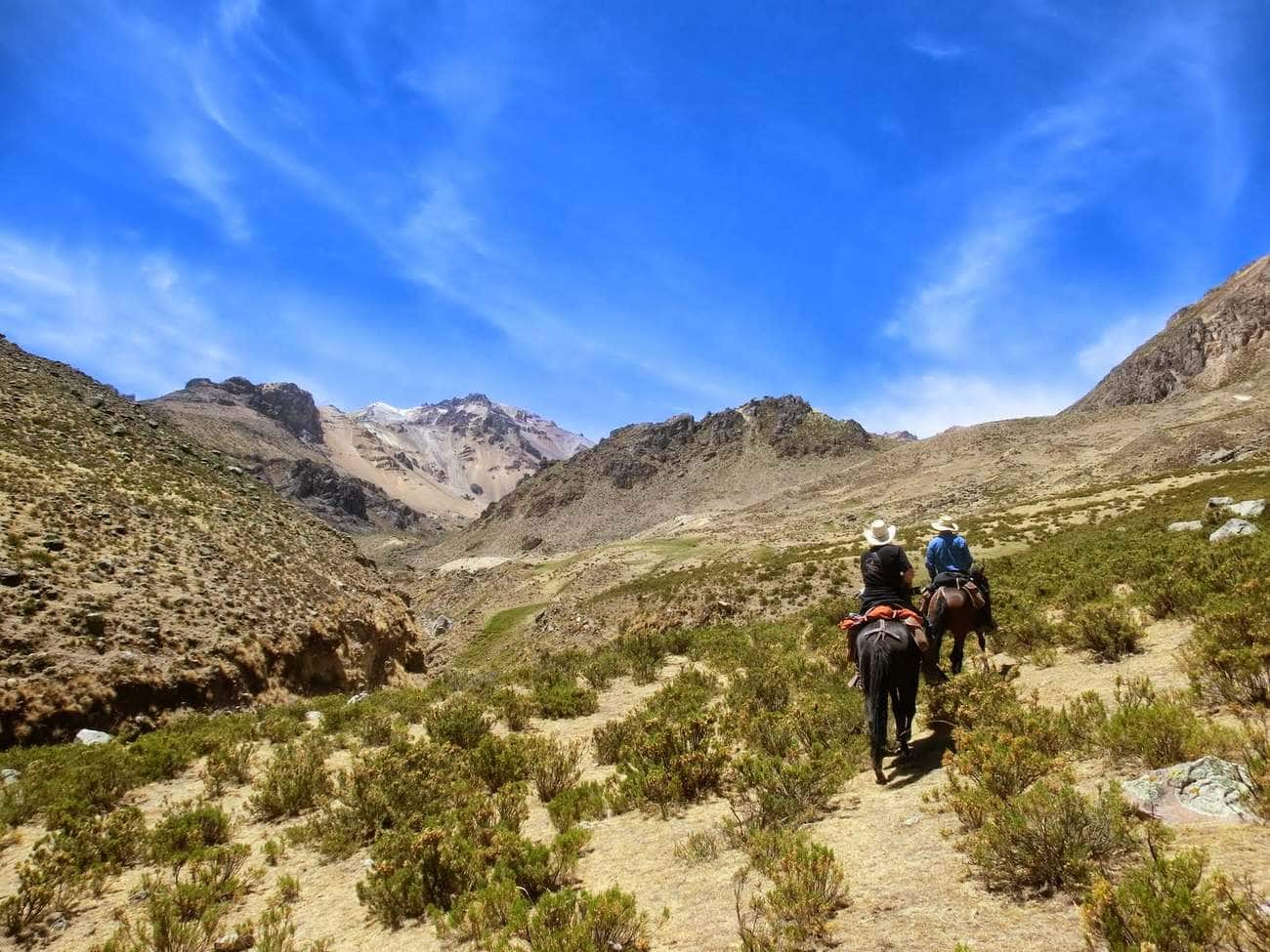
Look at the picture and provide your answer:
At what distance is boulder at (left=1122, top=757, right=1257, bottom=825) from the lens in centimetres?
448

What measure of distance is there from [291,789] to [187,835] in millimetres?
1325

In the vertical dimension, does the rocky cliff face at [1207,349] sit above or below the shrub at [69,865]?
above

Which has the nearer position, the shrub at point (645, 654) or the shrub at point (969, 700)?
the shrub at point (969, 700)

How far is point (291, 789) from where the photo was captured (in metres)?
8.75

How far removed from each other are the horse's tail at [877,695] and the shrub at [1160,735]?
2.01 meters

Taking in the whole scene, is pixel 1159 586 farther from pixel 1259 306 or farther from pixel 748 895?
pixel 1259 306

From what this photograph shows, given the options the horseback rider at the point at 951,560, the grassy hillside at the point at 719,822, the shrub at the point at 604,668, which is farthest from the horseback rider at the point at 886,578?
the shrub at the point at 604,668

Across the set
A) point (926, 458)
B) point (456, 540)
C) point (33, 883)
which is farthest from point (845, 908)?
point (456, 540)


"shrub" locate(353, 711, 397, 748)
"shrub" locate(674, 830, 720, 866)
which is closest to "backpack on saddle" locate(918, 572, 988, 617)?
"shrub" locate(674, 830, 720, 866)

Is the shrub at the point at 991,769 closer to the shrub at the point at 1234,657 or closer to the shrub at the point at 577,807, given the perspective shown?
the shrub at the point at 1234,657

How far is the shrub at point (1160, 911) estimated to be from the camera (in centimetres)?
316

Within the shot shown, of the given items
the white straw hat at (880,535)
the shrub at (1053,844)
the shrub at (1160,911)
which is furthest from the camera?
the white straw hat at (880,535)

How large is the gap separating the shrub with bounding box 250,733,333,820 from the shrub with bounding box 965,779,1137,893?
8.24 metres

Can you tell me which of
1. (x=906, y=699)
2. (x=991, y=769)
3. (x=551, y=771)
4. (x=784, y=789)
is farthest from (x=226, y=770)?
(x=991, y=769)
